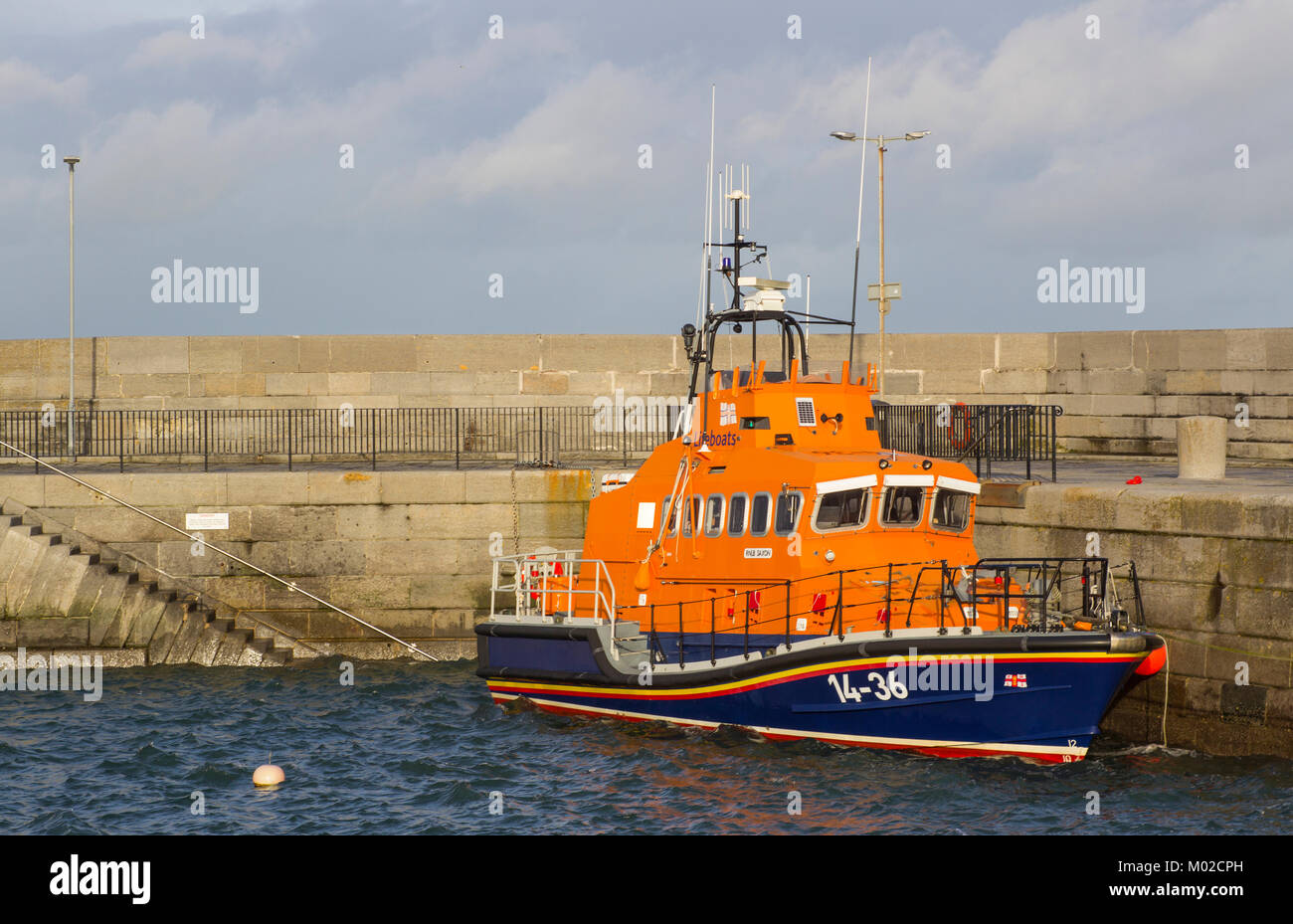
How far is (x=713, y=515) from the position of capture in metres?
13.7

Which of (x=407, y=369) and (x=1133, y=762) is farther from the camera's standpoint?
(x=407, y=369)

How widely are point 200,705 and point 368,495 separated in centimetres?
448

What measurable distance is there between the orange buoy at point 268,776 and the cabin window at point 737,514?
15.9 feet

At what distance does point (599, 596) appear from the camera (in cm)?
1505

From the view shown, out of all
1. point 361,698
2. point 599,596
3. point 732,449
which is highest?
point 732,449

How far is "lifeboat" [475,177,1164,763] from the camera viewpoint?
1141 cm

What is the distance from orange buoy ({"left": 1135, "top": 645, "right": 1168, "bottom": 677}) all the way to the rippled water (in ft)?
3.46

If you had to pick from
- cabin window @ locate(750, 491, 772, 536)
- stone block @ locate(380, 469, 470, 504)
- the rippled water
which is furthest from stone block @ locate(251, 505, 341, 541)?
cabin window @ locate(750, 491, 772, 536)

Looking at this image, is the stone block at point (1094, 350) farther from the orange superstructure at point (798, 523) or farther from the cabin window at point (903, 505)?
the cabin window at point (903, 505)

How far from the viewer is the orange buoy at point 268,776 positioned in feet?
Result: 40.0

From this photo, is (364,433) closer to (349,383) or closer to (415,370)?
(349,383)

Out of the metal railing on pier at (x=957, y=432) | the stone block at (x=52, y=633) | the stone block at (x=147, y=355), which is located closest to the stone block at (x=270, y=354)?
the stone block at (x=147, y=355)
